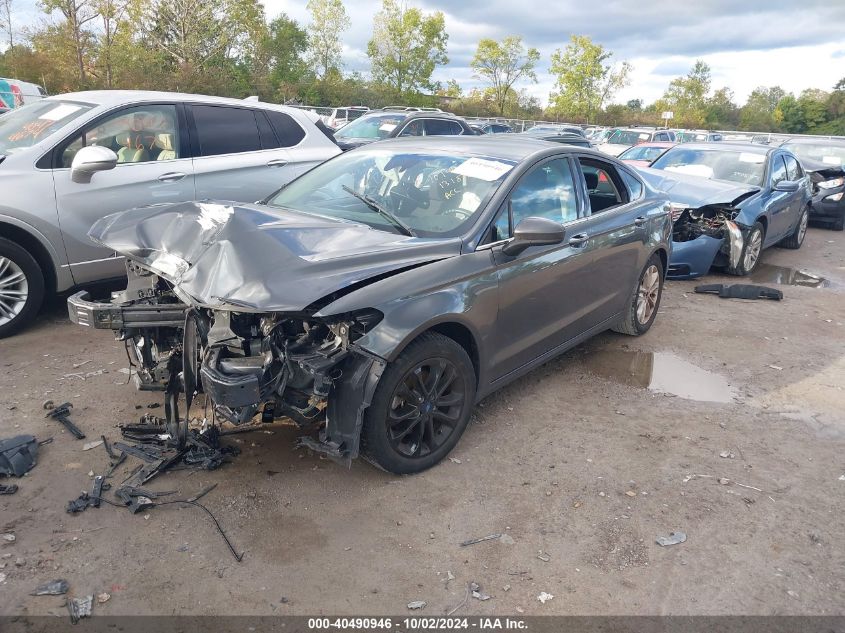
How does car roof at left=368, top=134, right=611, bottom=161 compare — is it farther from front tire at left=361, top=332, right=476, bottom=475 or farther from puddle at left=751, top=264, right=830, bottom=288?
puddle at left=751, top=264, right=830, bottom=288

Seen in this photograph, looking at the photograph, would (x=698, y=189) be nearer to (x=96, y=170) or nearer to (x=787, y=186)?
(x=787, y=186)

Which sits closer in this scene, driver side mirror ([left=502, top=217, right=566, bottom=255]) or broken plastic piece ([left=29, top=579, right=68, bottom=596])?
broken plastic piece ([left=29, top=579, right=68, bottom=596])

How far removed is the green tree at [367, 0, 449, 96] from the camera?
59125 mm

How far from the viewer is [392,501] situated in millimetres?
3314

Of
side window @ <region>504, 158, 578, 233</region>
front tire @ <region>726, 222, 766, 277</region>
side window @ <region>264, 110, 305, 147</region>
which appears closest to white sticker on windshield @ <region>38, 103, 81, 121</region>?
side window @ <region>264, 110, 305, 147</region>

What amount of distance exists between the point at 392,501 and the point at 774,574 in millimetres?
1837

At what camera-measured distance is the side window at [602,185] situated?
4.85 meters

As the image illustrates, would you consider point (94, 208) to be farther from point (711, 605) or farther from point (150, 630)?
point (711, 605)

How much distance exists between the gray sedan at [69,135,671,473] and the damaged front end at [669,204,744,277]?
12.4 feet

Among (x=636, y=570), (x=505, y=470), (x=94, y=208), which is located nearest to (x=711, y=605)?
(x=636, y=570)

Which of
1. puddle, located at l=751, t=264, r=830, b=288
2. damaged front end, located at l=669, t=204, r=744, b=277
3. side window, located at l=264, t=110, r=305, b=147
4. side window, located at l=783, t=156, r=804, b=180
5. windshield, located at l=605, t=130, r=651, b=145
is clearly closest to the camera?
side window, located at l=264, t=110, r=305, b=147

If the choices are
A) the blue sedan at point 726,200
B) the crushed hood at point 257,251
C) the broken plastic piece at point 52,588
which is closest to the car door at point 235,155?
the crushed hood at point 257,251

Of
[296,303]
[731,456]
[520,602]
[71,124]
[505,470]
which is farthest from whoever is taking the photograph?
[71,124]

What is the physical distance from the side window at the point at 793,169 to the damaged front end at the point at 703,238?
7.98 feet
